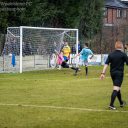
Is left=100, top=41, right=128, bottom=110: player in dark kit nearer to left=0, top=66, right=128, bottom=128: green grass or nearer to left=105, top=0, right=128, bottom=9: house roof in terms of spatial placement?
left=0, top=66, right=128, bottom=128: green grass

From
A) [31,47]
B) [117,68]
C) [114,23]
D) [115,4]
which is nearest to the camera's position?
[117,68]

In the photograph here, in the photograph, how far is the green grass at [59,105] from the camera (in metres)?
12.8

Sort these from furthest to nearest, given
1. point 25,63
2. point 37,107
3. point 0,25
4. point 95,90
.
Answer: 1. point 0,25
2. point 25,63
3. point 95,90
4. point 37,107

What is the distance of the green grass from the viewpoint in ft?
42.0

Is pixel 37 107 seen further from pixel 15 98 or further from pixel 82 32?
pixel 82 32

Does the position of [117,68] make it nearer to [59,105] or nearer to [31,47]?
[59,105]

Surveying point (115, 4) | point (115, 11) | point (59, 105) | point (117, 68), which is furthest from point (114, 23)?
point (117, 68)

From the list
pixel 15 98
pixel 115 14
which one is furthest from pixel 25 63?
pixel 115 14

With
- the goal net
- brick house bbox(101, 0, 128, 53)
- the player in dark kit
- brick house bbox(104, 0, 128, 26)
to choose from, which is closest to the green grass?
the player in dark kit

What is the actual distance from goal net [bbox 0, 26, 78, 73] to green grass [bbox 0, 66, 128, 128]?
8534mm

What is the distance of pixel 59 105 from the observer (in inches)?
627

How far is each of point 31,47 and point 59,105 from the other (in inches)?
730

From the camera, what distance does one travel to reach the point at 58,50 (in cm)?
3634

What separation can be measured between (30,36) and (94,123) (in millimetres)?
21715
